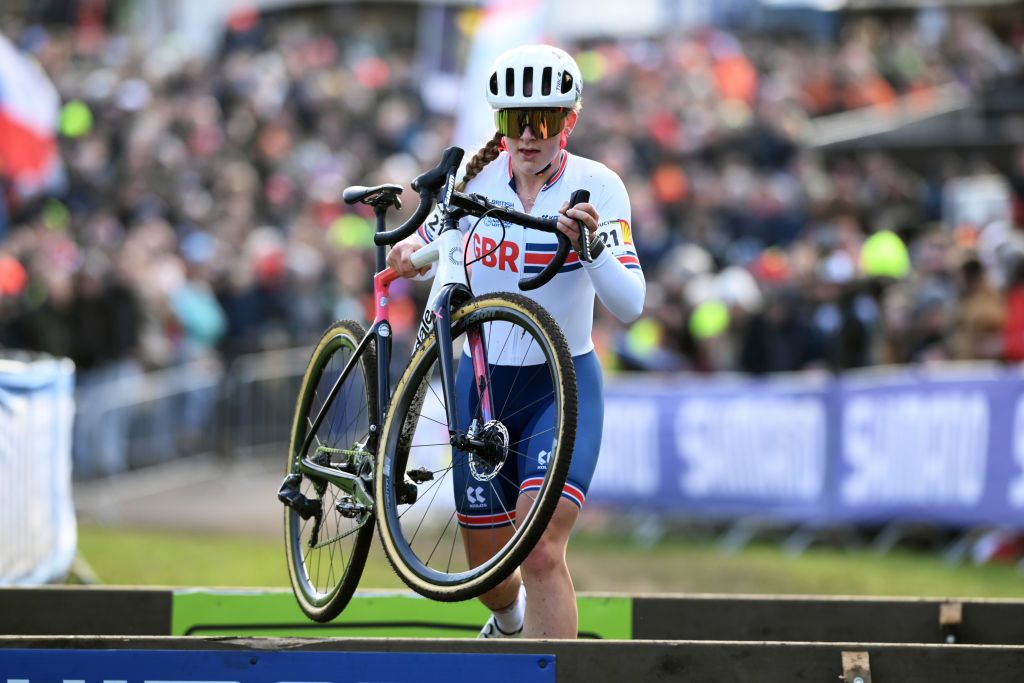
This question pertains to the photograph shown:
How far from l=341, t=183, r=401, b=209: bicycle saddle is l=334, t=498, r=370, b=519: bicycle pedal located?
1.17m

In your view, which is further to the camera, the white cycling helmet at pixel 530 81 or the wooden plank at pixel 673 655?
the white cycling helmet at pixel 530 81

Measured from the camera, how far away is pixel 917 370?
1344 cm

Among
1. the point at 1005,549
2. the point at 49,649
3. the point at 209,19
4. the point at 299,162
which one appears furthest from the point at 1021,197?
the point at 209,19

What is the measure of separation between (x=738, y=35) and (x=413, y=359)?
26.1 meters

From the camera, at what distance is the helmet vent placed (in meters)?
5.92

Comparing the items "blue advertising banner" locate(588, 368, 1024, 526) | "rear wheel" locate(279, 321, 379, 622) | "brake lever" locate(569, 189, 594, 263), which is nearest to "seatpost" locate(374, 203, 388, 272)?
"rear wheel" locate(279, 321, 379, 622)

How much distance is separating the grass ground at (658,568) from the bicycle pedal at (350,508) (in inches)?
214

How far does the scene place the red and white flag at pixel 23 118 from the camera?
53.0 ft

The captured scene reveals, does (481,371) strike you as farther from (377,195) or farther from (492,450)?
(377,195)

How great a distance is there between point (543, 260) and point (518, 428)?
0.63 m

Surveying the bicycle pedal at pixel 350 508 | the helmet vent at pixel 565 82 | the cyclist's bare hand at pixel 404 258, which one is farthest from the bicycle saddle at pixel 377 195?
the bicycle pedal at pixel 350 508

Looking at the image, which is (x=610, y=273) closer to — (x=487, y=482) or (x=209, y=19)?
(x=487, y=482)

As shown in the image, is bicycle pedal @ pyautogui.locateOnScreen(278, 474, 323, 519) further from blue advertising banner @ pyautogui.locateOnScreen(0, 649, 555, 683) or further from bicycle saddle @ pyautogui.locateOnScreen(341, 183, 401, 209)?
blue advertising banner @ pyautogui.locateOnScreen(0, 649, 555, 683)

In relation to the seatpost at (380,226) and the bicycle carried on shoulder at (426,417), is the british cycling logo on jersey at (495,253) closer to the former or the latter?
the bicycle carried on shoulder at (426,417)
